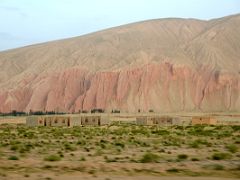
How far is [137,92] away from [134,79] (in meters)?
3.87

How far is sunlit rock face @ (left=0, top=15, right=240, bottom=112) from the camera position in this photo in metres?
140

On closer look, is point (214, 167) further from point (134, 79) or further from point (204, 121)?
point (134, 79)

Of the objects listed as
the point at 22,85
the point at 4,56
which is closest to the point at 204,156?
the point at 22,85

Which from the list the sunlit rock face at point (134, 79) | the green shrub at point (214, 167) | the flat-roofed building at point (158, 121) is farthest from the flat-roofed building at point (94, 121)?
the sunlit rock face at point (134, 79)

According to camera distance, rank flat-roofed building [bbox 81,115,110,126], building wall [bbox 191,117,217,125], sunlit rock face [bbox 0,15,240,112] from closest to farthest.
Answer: building wall [bbox 191,117,217,125] → flat-roofed building [bbox 81,115,110,126] → sunlit rock face [bbox 0,15,240,112]

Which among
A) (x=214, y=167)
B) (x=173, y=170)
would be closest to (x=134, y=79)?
(x=214, y=167)

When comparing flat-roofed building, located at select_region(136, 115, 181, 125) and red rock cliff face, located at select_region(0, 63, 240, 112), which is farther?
red rock cliff face, located at select_region(0, 63, 240, 112)

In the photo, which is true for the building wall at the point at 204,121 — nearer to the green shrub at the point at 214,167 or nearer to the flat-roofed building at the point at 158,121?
the flat-roofed building at the point at 158,121

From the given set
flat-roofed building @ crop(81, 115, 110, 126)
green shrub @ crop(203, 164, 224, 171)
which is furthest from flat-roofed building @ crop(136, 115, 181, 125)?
green shrub @ crop(203, 164, 224, 171)

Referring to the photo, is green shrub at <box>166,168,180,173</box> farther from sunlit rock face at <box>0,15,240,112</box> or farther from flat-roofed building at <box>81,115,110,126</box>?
sunlit rock face at <box>0,15,240,112</box>

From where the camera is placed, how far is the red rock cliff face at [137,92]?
139250mm

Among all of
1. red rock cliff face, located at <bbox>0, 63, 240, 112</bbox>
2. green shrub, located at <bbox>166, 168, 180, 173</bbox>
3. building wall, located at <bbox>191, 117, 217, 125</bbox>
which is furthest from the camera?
red rock cliff face, located at <bbox>0, 63, 240, 112</bbox>

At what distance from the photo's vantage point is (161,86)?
142 metres

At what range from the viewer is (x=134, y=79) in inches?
5581
